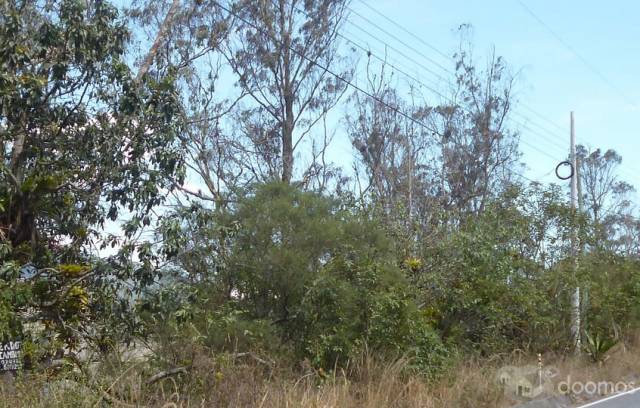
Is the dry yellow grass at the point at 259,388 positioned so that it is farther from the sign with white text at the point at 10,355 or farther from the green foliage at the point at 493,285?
the green foliage at the point at 493,285

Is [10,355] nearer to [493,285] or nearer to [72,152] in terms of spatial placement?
[72,152]

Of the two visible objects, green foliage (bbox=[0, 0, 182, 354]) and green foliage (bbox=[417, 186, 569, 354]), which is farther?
green foliage (bbox=[417, 186, 569, 354])

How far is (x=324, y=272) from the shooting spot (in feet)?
37.6

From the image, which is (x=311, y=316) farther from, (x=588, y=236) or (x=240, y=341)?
(x=588, y=236)

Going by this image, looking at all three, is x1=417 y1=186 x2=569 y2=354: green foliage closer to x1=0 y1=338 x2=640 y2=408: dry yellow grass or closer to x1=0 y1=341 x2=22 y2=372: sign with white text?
x1=0 y1=338 x2=640 y2=408: dry yellow grass

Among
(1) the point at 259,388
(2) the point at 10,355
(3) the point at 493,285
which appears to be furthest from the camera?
(3) the point at 493,285

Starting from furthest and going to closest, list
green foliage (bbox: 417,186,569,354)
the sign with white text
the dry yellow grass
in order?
1. green foliage (bbox: 417,186,569,354)
2. the sign with white text
3. the dry yellow grass

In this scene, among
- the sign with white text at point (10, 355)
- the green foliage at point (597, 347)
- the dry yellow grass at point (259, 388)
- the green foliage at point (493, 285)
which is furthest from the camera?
the green foliage at point (597, 347)

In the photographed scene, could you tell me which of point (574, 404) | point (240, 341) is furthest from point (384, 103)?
Result: point (240, 341)

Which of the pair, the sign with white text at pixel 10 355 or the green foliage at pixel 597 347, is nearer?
the sign with white text at pixel 10 355

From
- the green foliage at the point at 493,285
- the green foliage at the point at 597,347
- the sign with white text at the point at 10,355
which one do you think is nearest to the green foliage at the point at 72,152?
the sign with white text at the point at 10,355

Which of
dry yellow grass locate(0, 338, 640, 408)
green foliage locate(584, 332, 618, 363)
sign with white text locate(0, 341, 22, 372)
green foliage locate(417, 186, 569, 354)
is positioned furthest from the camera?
green foliage locate(584, 332, 618, 363)

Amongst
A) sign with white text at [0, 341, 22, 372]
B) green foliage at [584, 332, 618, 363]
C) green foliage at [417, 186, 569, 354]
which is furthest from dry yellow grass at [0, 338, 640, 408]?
green foliage at [584, 332, 618, 363]

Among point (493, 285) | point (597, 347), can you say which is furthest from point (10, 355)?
point (597, 347)
